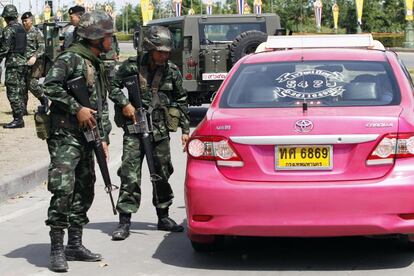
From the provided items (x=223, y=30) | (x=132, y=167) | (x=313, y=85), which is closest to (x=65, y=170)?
(x=132, y=167)

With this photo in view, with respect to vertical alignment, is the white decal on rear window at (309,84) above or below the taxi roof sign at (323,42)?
below

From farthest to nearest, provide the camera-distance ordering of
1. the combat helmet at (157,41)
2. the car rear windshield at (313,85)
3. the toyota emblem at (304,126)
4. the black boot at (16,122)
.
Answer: the black boot at (16,122) < the combat helmet at (157,41) < the car rear windshield at (313,85) < the toyota emblem at (304,126)

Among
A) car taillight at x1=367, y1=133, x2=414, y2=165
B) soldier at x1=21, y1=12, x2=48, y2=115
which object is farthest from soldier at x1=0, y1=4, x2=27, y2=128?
car taillight at x1=367, y1=133, x2=414, y2=165

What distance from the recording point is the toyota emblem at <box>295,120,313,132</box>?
598 centimetres

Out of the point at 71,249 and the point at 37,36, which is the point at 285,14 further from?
the point at 71,249

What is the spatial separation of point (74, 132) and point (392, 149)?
2.14 m

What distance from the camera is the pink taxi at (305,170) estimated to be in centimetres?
589

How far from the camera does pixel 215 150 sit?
6191mm

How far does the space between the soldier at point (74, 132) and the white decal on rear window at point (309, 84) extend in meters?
1.28

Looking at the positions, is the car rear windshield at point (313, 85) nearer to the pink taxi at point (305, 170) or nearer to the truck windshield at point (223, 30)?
the pink taxi at point (305, 170)

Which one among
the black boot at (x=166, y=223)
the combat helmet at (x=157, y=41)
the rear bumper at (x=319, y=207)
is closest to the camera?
the rear bumper at (x=319, y=207)

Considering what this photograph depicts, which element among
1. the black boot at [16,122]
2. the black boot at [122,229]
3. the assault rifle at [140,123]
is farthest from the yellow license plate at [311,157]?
the black boot at [16,122]

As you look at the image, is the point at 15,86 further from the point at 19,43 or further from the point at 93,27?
the point at 93,27

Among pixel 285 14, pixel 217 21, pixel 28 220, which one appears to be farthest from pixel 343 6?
pixel 28 220
